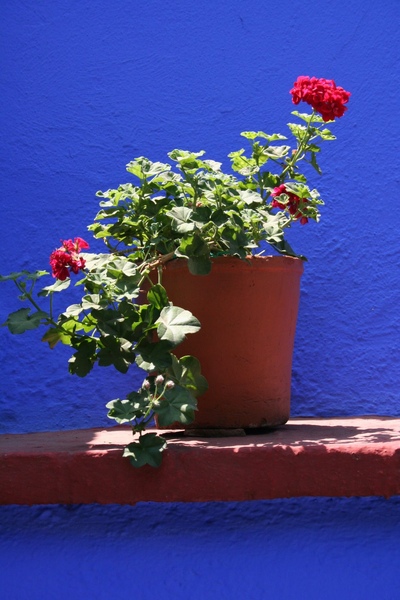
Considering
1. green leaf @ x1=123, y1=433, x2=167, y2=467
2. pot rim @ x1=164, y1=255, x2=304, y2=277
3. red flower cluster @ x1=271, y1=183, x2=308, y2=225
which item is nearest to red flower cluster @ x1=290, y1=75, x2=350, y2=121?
red flower cluster @ x1=271, y1=183, x2=308, y2=225

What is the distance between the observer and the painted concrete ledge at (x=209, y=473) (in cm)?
155

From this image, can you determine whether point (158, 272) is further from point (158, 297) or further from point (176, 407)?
point (176, 407)

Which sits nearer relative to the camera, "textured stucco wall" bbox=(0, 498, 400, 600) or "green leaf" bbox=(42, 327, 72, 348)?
"textured stucco wall" bbox=(0, 498, 400, 600)

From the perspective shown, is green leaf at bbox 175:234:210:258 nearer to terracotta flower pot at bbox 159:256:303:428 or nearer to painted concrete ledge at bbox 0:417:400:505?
terracotta flower pot at bbox 159:256:303:428

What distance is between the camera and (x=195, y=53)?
2412 millimetres

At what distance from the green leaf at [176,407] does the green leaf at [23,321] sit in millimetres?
293

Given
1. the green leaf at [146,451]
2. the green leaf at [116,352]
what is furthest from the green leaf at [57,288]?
the green leaf at [146,451]

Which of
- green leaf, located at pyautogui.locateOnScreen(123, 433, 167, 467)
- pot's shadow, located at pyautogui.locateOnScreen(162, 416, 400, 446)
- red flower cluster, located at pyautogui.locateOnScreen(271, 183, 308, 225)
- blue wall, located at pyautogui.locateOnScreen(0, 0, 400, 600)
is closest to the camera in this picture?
green leaf, located at pyautogui.locateOnScreen(123, 433, 167, 467)

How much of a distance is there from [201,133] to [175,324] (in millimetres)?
925

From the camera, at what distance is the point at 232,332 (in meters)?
1.85

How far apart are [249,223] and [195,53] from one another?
0.79m

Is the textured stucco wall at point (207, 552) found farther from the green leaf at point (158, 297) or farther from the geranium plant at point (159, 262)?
the green leaf at point (158, 297)

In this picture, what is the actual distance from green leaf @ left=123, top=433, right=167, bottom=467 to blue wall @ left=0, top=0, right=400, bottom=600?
2.25 feet

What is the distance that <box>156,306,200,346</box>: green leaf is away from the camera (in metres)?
1.56
